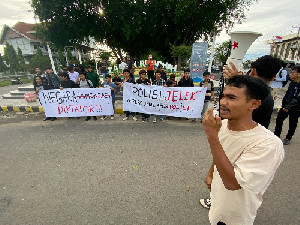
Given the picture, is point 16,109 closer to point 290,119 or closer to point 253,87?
point 253,87

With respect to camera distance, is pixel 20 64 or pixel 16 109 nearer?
pixel 16 109

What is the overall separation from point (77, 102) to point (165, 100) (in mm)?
3148

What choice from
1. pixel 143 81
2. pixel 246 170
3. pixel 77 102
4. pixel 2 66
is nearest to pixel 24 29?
pixel 2 66

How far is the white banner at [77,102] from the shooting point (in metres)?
6.00

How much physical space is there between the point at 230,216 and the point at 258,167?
2.13 feet

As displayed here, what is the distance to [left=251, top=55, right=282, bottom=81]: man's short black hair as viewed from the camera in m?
1.97

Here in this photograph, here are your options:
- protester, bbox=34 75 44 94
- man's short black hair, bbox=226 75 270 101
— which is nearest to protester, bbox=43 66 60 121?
protester, bbox=34 75 44 94

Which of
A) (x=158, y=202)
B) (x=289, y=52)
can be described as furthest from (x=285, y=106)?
(x=289, y=52)

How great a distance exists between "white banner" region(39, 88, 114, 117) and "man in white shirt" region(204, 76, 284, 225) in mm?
5207

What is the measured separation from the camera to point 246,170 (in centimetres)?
102

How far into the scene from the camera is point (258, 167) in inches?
39.9

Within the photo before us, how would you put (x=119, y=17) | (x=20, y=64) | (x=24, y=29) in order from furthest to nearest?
(x=24, y=29) < (x=20, y=64) < (x=119, y=17)

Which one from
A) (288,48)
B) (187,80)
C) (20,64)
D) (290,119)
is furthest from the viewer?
(288,48)

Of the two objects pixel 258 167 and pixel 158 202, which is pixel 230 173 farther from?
pixel 158 202
